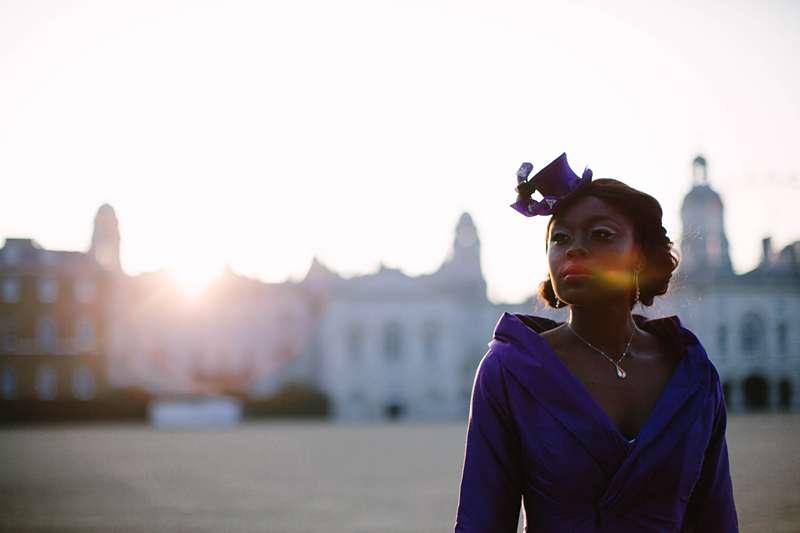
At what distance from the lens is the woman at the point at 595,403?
224cm

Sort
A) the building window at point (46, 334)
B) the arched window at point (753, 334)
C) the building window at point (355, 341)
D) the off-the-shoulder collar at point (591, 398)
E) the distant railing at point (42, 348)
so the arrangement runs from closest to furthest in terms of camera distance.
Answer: the off-the-shoulder collar at point (591, 398) < the arched window at point (753, 334) < the building window at point (355, 341) < the distant railing at point (42, 348) < the building window at point (46, 334)

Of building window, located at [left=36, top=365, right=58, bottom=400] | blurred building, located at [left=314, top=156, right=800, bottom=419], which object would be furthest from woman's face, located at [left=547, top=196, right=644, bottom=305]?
building window, located at [left=36, top=365, right=58, bottom=400]

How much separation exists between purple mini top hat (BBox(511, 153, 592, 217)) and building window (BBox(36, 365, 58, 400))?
60522 millimetres

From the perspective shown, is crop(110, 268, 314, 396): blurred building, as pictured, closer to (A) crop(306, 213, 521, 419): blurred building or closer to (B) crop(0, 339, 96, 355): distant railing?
(B) crop(0, 339, 96, 355): distant railing

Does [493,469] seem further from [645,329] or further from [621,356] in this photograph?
[645,329]

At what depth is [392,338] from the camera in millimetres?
57781

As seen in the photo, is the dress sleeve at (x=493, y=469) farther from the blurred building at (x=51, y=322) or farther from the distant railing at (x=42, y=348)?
the distant railing at (x=42, y=348)

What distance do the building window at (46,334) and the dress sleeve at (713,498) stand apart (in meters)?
61.6

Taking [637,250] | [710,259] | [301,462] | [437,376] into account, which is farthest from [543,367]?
[710,259]

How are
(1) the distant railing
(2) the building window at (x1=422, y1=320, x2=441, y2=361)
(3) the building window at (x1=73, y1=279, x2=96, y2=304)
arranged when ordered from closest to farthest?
(2) the building window at (x1=422, y1=320, x2=441, y2=361) → (1) the distant railing → (3) the building window at (x1=73, y1=279, x2=96, y2=304)

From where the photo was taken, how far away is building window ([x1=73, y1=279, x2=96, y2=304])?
6034cm

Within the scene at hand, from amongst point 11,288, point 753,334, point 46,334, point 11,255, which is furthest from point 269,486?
point 11,255


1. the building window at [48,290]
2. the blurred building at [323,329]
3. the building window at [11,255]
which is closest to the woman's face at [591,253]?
the blurred building at [323,329]

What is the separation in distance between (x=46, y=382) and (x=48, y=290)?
6633mm
